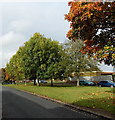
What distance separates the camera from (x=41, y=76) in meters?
32.3

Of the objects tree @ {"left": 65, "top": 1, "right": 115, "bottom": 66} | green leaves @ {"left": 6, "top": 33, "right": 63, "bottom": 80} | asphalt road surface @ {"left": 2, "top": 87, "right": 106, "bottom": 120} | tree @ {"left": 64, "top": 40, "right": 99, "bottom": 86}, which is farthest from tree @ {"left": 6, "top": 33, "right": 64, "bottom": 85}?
tree @ {"left": 65, "top": 1, "right": 115, "bottom": 66}

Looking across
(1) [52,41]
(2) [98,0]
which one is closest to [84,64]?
(1) [52,41]

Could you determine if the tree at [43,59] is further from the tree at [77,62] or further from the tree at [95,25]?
the tree at [95,25]

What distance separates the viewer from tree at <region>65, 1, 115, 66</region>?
25.3 ft

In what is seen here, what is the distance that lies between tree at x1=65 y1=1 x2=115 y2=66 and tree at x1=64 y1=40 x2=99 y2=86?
21284 millimetres

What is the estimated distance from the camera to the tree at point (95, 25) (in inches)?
304

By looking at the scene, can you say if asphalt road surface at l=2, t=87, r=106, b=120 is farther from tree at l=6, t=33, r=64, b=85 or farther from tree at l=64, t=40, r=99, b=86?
tree at l=64, t=40, r=99, b=86

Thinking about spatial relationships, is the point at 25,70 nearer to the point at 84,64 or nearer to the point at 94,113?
→ the point at 84,64

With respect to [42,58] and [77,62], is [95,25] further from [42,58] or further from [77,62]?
[42,58]

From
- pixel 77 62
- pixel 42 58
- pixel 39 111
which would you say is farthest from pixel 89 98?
pixel 42 58

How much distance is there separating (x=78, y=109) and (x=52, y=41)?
2566 centimetres

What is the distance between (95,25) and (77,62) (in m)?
22.9

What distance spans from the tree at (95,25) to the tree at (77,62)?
21.3 m

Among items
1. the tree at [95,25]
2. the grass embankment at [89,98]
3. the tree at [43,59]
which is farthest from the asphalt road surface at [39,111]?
the tree at [43,59]
